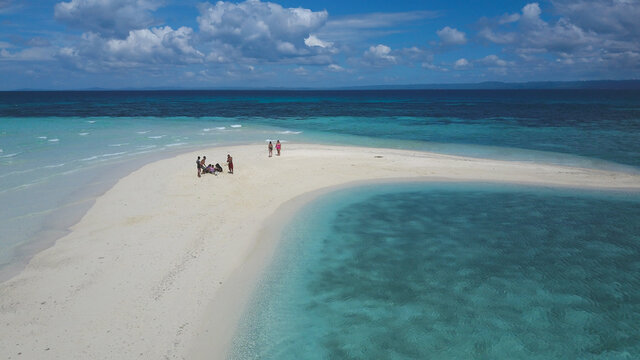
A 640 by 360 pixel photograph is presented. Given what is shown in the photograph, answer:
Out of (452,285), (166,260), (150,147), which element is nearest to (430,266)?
(452,285)

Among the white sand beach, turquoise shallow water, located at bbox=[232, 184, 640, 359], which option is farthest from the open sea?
the white sand beach

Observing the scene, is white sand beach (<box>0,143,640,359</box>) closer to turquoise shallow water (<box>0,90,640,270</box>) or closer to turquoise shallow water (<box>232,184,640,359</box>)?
turquoise shallow water (<box>232,184,640,359</box>)

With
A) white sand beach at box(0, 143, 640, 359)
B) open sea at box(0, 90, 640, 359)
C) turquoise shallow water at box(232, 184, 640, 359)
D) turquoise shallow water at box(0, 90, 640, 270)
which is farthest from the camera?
turquoise shallow water at box(0, 90, 640, 270)

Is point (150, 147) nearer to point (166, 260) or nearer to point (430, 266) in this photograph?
point (166, 260)

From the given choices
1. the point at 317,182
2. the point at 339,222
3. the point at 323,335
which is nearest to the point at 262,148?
the point at 317,182

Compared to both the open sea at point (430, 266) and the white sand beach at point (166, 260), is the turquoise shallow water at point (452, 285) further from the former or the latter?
the white sand beach at point (166, 260)

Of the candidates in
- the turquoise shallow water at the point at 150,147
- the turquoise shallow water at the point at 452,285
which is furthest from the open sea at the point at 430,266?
the turquoise shallow water at the point at 150,147

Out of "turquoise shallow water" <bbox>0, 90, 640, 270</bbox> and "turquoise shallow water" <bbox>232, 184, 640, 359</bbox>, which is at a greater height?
"turquoise shallow water" <bbox>0, 90, 640, 270</bbox>
